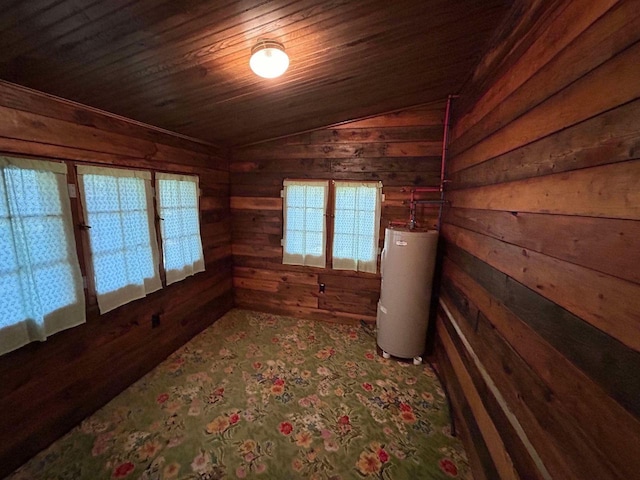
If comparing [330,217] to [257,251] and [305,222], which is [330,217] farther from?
[257,251]

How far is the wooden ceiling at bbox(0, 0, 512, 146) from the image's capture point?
111 cm

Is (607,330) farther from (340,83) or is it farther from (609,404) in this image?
(340,83)

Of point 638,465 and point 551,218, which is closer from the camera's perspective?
point 638,465

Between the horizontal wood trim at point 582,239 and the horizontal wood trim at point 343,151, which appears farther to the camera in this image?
the horizontal wood trim at point 343,151

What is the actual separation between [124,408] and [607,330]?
2.72 metres

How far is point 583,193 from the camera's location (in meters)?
0.80

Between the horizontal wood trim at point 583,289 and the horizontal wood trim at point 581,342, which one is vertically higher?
the horizontal wood trim at point 583,289

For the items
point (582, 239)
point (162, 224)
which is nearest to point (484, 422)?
point (582, 239)

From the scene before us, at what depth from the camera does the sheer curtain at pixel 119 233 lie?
6.09 ft

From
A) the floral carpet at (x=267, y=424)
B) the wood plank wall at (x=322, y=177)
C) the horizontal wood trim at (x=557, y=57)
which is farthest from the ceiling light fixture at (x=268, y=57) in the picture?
the floral carpet at (x=267, y=424)

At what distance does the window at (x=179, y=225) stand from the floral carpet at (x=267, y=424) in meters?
0.85

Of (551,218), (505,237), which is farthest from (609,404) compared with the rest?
(505,237)

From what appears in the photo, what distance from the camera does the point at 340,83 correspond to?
2.02 m

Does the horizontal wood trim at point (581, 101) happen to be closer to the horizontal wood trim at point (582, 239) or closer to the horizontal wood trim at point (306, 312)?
the horizontal wood trim at point (582, 239)
